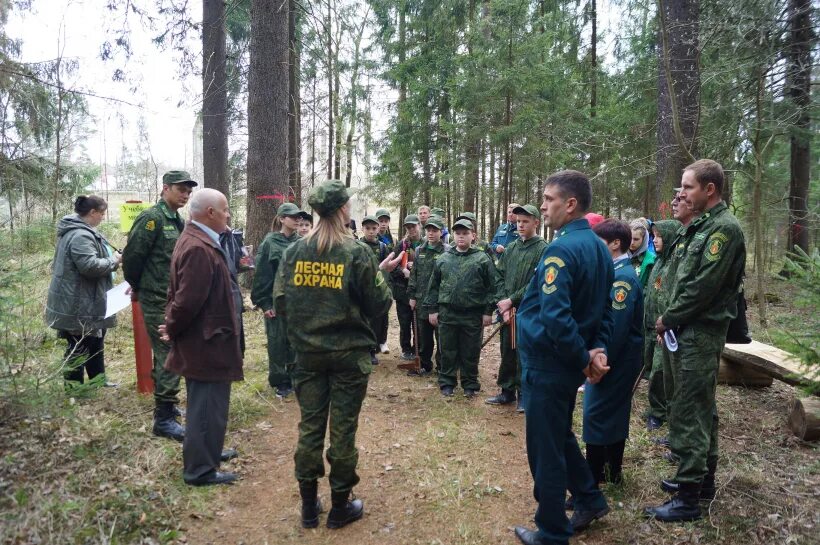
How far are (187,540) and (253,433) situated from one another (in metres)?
1.78

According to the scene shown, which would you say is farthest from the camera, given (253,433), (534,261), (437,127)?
(437,127)

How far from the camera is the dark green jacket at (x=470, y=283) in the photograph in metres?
6.19

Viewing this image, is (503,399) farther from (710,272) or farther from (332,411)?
(710,272)

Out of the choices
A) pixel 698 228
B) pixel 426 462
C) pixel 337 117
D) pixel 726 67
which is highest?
pixel 337 117

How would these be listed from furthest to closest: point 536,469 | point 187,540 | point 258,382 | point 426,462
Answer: point 258,382 → point 426,462 → point 187,540 → point 536,469

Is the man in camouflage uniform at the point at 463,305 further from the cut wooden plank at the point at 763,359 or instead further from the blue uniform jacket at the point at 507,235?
the blue uniform jacket at the point at 507,235

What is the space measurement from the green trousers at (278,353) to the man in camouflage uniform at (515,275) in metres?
2.53

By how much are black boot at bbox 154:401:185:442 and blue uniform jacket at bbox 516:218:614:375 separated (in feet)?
10.8

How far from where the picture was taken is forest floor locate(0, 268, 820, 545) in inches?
125

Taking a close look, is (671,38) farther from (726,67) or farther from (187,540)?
(187,540)

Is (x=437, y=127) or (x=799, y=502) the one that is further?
(x=437, y=127)

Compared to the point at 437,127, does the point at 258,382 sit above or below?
below

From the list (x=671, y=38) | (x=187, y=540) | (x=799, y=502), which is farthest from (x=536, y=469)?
(x=671, y=38)

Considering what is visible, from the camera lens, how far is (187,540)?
3270mm
